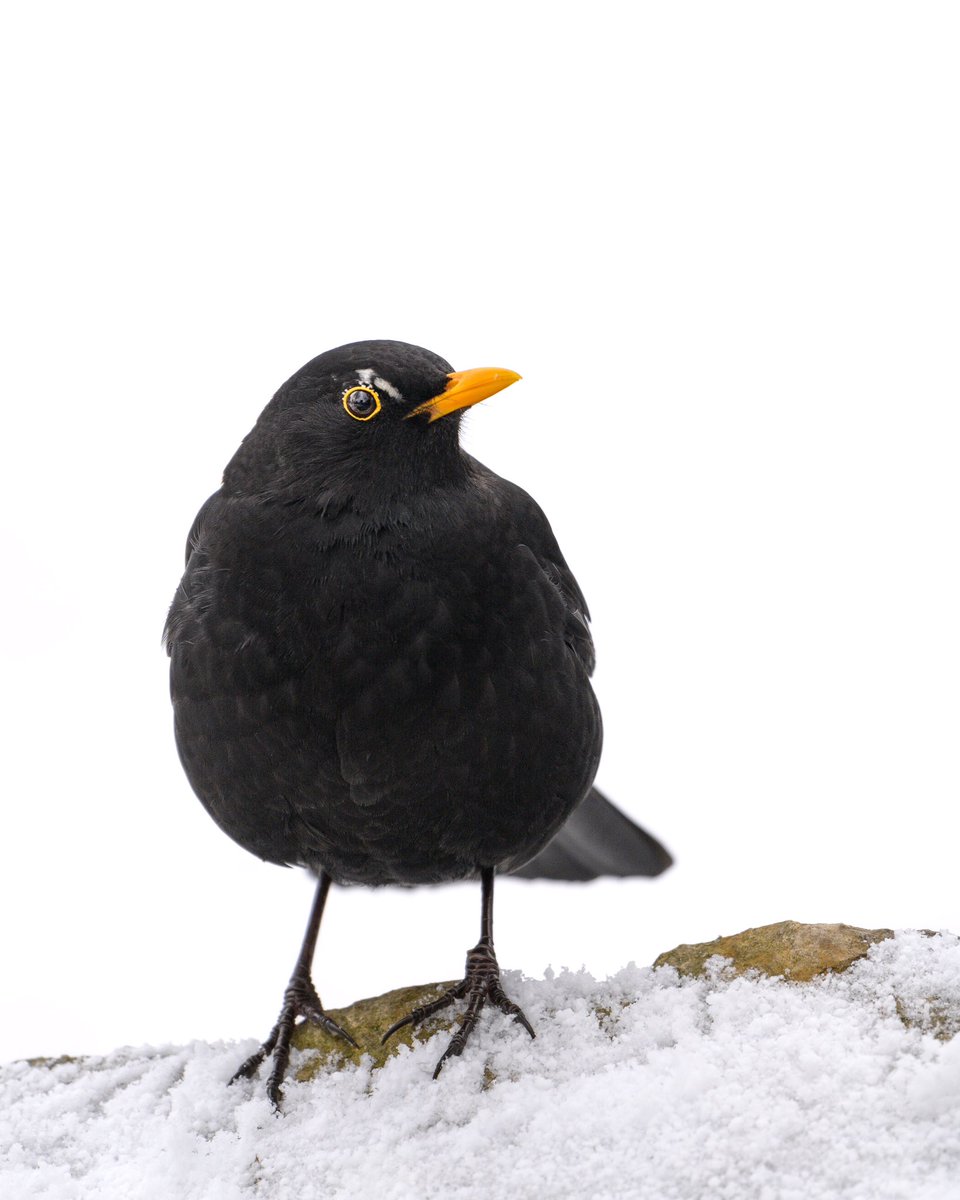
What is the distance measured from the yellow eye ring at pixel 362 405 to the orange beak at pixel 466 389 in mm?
105

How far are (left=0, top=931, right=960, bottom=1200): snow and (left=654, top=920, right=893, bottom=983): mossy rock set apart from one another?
50mm

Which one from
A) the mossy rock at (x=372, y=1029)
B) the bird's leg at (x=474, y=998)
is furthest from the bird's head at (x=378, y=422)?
the mossy rock at (x=372, y=1029)

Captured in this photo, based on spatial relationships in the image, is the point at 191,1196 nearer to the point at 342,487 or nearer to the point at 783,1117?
the point at 783,1117

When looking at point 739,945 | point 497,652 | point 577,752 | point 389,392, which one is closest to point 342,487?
point 389,392

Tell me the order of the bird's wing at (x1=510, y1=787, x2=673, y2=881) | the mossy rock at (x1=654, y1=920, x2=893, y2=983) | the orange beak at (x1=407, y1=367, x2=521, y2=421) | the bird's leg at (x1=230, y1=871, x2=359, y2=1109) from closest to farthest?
the mossy rock at (x1=654, y1=920, x2=893, y2=983)
the orange beak at (x1=407, y1=367, x2=521, y2=421)
the bird's leg at (x1=230, y1=871, x2=359, y2=1109)
the bird's wing at (x1=510, y1=787, x2=673, y2=881)

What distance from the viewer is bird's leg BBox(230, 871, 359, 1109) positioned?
3875 millimetres

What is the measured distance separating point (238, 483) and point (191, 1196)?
2.04 metres

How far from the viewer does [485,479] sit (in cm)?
408

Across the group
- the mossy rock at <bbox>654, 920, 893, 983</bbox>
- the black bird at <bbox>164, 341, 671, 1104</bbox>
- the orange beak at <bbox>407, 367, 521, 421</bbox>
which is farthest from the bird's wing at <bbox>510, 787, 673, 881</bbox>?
the orange beak at <bbox>407, 367, 521, 421</bbox>

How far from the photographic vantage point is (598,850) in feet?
16.2

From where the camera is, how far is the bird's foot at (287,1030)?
386 centimetres

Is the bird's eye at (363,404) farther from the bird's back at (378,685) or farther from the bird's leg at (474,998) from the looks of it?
the bird's leg at (474,998)

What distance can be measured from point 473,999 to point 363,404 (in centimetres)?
179

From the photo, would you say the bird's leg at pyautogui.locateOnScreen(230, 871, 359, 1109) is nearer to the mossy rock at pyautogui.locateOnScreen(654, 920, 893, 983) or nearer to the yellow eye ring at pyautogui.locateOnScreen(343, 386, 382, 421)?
the mossy rock at pyautogui.locateOnScreen(654, 920, 893, 983)
